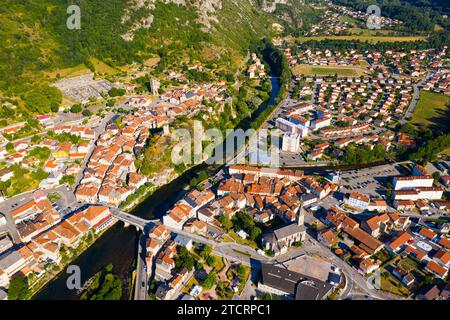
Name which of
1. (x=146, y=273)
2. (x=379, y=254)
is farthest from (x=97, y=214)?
(x=379, y=254)

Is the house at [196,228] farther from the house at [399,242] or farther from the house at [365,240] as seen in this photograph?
the house at [399,242]

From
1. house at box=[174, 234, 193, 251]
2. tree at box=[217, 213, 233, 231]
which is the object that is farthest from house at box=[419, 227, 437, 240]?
house at box=[174, 234, 193, 251]

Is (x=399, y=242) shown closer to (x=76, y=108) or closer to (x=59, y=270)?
(x=59, y=270)

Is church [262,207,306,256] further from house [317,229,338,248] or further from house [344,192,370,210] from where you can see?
house [344,192,370,210]

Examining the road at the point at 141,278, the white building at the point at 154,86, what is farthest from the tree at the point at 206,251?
the white building at the point at 154,86

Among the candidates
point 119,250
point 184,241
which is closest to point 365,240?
point 184,241

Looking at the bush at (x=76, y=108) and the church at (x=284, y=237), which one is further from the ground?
the bush at (x=76, y=108)
